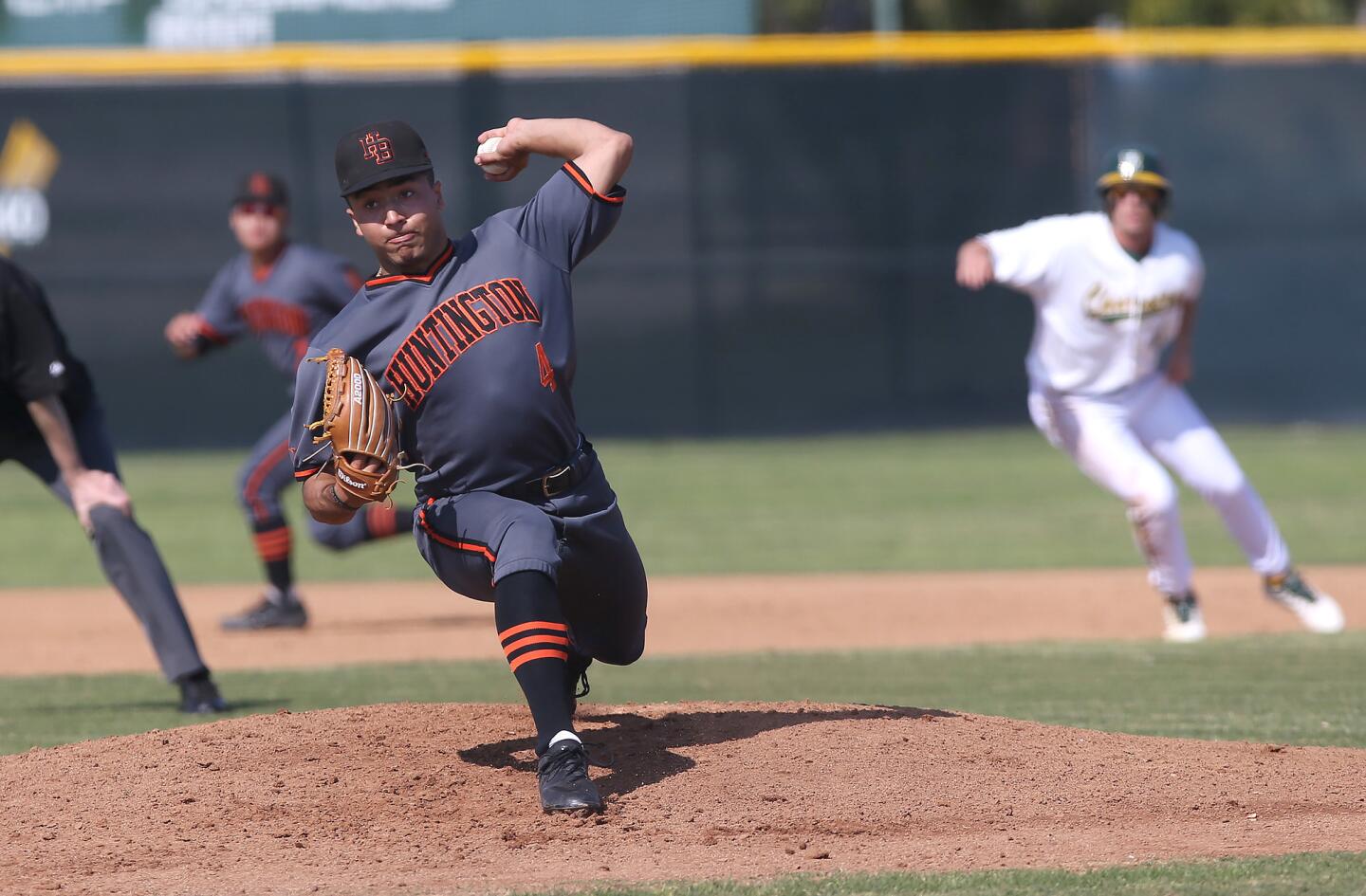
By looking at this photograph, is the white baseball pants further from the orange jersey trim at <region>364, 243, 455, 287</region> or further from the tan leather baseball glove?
the tan leather baseball glove

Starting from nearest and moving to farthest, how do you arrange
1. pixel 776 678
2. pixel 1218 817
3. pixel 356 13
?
1. pixel 1218 817
2. pixel 776 678
3. pixel 356 13

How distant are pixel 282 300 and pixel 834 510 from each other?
207 inches

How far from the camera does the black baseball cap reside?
3.95 meters

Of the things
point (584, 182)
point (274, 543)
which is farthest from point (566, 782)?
point (274, 543)

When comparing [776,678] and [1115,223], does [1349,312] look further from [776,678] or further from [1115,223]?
[776,678]

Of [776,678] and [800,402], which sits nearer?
[776,678]

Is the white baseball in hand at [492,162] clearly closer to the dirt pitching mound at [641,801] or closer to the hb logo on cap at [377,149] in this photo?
the hb logo on cap at [377,149]

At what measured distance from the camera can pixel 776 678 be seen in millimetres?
6570

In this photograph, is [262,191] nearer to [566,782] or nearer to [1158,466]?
[1158,466]

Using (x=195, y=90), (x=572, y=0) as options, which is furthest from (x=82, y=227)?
(x=572, y=0)

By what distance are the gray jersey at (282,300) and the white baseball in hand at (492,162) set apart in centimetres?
381

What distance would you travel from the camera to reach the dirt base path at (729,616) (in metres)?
7.63

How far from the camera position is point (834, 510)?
480 inches

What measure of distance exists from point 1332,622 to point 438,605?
13.9 ft
